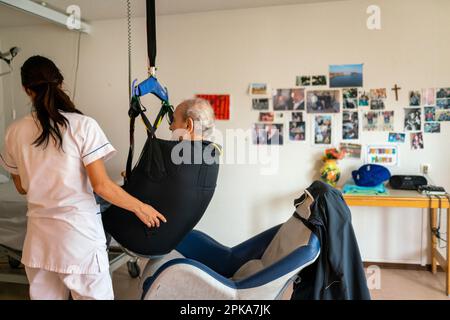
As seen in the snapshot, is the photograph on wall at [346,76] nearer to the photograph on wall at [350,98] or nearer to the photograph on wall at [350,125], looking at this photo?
the photograph on wall at [350,98]

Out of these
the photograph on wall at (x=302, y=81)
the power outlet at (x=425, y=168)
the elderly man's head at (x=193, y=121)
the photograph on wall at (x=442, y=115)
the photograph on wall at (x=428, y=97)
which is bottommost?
Answer: the power outlet at (x=425, y=168)

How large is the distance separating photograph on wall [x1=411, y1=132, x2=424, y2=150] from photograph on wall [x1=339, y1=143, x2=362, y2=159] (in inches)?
16.9

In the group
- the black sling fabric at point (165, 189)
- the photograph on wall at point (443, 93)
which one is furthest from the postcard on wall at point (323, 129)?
the black sling fabric at point (165, 189)

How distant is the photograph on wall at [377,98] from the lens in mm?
3242

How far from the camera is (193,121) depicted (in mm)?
1758

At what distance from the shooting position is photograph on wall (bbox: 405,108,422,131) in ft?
10.5

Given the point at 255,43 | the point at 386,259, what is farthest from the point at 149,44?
the point at 386,259

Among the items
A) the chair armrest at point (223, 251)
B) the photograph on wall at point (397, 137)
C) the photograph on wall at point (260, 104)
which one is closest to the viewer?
the chair armrest at point (223, 251)

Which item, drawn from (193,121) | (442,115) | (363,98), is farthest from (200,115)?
(442,115)

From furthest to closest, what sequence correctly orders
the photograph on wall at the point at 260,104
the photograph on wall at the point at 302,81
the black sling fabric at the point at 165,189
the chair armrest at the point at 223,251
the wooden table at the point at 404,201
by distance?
the photograph on wall at the point at 260,104, the photograph on wall at the point at 302,81, the wooden table at the point at 404,201, the chair armrest at the point at 223,251, the black sling fabric at the point at 165,189

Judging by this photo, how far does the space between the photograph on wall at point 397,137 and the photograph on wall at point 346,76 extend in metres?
0.51

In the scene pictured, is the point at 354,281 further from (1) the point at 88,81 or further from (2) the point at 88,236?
(1) the point at 88,81

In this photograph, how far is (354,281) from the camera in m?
1.74
